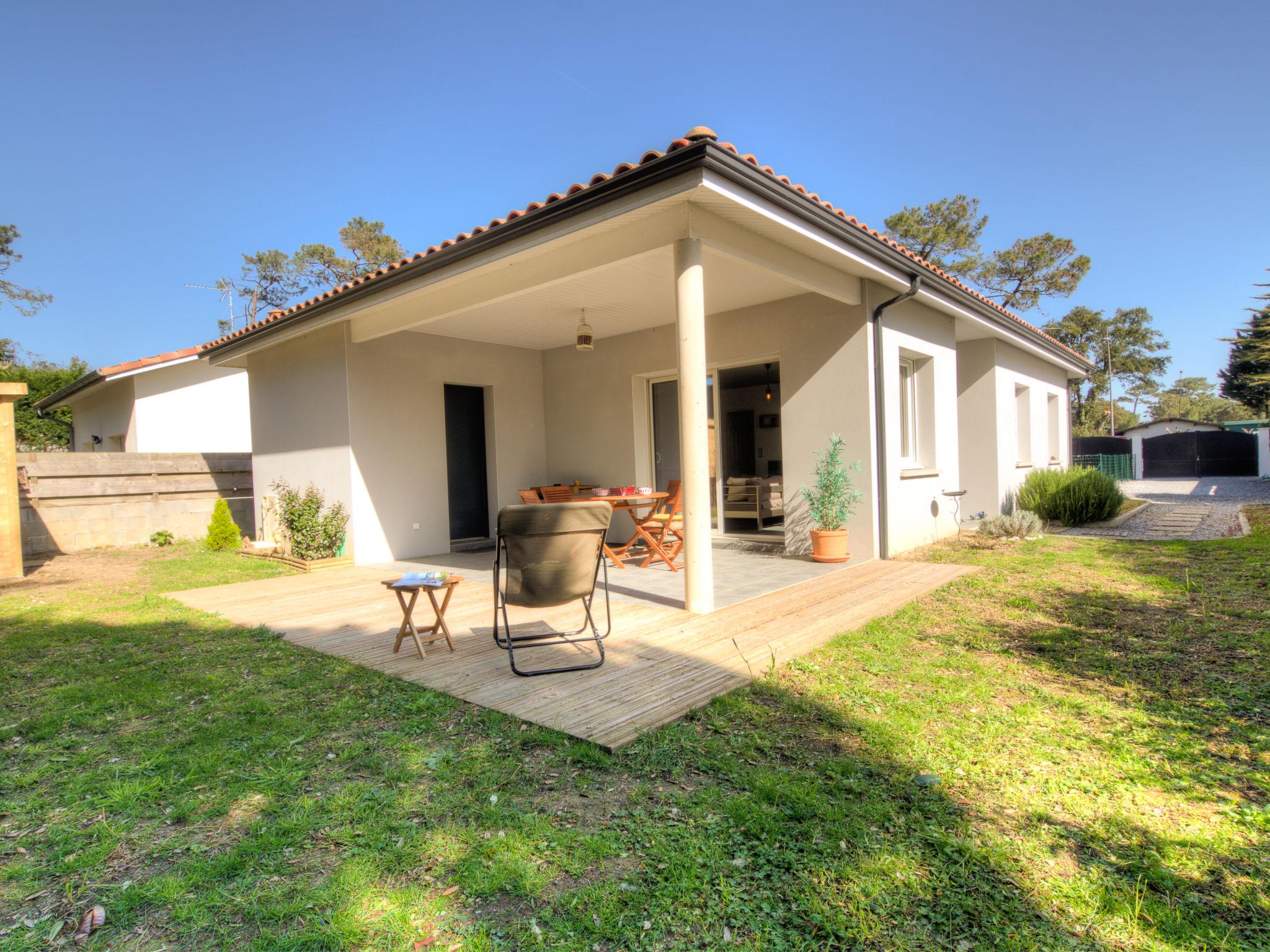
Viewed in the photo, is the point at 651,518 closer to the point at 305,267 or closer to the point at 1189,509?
the point at 1189,509

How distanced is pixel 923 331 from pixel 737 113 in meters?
5.58

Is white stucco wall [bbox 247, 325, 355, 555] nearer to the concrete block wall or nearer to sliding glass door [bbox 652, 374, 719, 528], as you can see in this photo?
the concrete block wall

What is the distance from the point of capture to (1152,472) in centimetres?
2703

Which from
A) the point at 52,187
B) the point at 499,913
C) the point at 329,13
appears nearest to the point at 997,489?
the point at 499,913

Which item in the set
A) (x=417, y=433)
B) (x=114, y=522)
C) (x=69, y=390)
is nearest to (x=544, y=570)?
(x=417, y=433)

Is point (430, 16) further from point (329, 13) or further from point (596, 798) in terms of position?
point (596, 798)

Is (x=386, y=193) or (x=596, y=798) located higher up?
(x=386, y=193)

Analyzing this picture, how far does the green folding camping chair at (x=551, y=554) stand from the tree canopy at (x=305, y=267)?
2409 centimetres

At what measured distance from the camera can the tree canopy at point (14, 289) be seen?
19047mm

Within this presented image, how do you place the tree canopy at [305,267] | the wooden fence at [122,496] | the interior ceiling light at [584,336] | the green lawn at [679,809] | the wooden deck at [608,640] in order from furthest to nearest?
the tree canopy at [305,267] < the wooden fence at [122,496] < the interior ceiling light at [584,336] < the wooden deck at [608,640] < the green lawn at [679,809]

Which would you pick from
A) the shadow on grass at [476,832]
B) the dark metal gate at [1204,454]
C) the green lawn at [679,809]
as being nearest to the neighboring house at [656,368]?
the green lawn at [679,809]

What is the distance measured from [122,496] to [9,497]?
3.04 m

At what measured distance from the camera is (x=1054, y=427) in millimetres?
13789

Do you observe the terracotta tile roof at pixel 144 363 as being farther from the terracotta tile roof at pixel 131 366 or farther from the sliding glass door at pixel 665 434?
the sliding glass door at pixel 665 434
